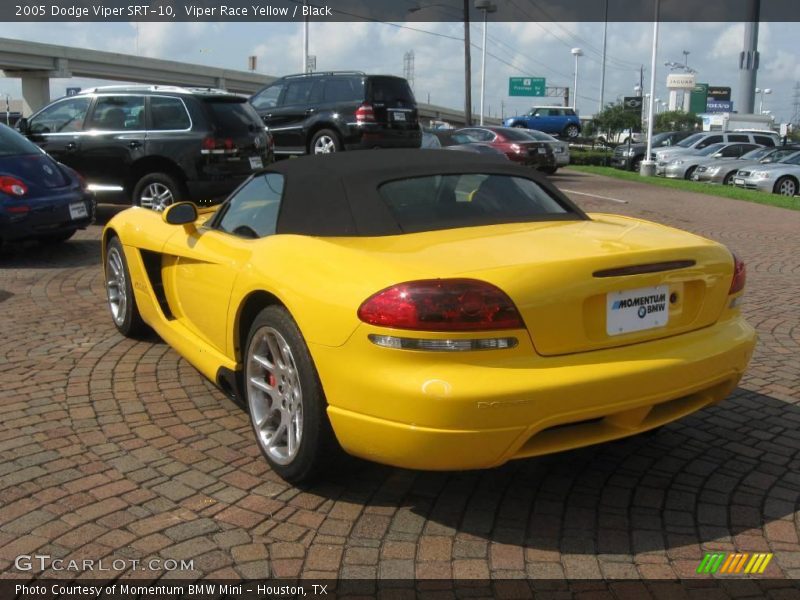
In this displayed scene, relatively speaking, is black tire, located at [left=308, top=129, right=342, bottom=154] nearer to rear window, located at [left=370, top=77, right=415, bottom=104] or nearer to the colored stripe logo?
rear window, located at [left=370, top=77, right=415, bottom=104]

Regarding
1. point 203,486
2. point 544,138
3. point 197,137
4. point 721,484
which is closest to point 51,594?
point 203,486

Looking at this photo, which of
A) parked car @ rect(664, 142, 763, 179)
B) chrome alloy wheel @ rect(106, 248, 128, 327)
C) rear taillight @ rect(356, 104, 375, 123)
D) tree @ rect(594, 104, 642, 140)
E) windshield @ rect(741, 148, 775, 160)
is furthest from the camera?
tree @ rect(594, 104, 642, 140)

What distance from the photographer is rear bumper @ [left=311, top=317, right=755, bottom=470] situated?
9.53 ft

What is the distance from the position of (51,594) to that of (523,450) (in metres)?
1.72

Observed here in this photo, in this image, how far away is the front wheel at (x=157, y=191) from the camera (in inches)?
409

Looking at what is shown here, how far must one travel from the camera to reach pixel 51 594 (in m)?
2.74

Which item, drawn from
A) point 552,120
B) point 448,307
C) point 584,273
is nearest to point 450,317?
point 448,307

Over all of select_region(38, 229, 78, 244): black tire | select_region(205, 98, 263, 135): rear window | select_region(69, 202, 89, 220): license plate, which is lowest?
select_region(38, 229, 78, 244): black tire

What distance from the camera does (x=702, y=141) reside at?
31.8 meters

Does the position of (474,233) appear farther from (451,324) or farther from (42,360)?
(42,360)

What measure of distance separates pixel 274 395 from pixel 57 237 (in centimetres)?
704

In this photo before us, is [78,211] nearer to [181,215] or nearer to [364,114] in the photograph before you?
[181,215]

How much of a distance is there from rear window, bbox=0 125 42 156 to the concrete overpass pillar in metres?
57.4

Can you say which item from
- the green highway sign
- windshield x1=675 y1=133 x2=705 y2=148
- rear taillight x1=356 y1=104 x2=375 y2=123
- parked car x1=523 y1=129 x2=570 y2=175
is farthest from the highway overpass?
rear taillight x1=356 y1=104 x2=375 y2=123
